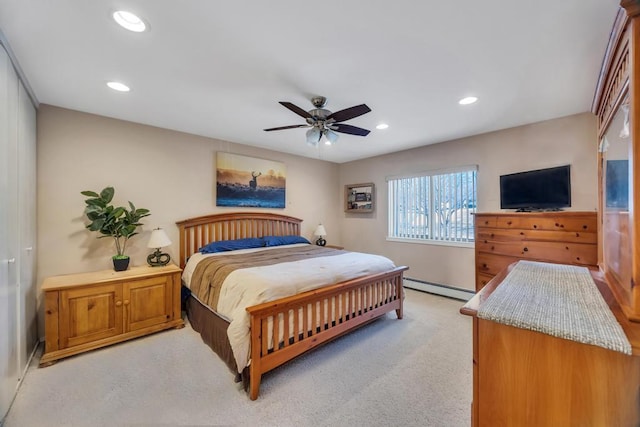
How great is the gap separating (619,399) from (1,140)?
10.3ft

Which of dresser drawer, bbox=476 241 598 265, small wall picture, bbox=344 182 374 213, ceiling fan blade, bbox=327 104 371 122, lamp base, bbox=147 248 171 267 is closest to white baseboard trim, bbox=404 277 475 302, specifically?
dresser drawer, bbox=476 241 598 265

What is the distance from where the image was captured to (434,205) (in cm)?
433

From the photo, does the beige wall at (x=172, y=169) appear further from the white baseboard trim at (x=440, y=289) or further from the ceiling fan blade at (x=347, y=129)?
the ceiling fan blade at (x=347, y=129)

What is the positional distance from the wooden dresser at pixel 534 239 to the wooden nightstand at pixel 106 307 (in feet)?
11.8

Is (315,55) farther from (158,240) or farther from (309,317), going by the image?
(158,240)

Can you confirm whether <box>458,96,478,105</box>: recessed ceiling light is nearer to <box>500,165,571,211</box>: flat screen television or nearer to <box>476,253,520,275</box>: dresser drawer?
<box>500,165,571,211</box>: flat screen television

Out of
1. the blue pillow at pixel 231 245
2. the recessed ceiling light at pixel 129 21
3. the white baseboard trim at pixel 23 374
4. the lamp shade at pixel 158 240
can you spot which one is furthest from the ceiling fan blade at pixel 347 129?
the white baseboard trim at pixel 23 374

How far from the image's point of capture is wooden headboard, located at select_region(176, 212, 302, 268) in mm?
3652

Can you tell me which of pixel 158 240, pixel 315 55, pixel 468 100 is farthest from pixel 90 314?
pixel 468 100

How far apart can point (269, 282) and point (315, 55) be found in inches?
70.2

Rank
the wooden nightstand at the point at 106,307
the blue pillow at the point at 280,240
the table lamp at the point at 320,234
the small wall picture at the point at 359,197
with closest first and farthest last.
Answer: the wooden nightstand at the point at 106,307 < the blue pillow at the point at 280,240 < the table lamp at the point at 320,234 < the small wall picture at the point at 359,197

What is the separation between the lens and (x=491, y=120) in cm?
316

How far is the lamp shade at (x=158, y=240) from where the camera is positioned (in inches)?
121

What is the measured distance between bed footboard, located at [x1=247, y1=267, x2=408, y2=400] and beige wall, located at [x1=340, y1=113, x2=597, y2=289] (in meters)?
1.48
